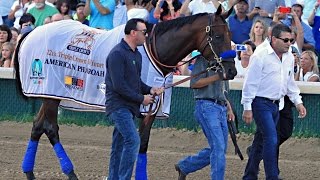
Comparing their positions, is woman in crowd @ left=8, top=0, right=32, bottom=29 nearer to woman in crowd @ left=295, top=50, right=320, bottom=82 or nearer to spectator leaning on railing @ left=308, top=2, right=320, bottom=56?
spectator leaning on railing @ left=308, top=2, right=320, bottom=56

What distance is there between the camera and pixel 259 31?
545 inches

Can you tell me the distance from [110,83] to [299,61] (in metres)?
5.49

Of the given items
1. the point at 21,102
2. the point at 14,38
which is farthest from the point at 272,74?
the point at 14,38

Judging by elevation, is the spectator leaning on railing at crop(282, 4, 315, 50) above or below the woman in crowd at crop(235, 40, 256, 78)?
above

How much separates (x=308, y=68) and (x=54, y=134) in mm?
4708

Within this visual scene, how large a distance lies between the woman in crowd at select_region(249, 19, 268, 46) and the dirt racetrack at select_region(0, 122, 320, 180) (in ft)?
4.99

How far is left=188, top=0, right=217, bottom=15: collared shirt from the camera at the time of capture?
15.5 meters

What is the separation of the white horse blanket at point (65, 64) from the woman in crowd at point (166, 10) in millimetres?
4912

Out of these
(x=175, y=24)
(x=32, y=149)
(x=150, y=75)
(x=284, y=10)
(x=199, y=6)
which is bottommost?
(x=32, y=149)

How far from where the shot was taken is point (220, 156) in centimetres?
920

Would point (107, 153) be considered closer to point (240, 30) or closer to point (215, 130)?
point (215, 130)

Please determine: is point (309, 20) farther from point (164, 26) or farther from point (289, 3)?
point (164, 26)

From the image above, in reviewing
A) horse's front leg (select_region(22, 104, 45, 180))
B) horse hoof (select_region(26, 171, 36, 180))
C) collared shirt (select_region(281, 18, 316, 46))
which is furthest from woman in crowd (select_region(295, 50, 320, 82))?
horse hoof (select_region(26, 171, 36, 180))

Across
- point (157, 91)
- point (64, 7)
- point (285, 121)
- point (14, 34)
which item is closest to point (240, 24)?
point (64, 7)
